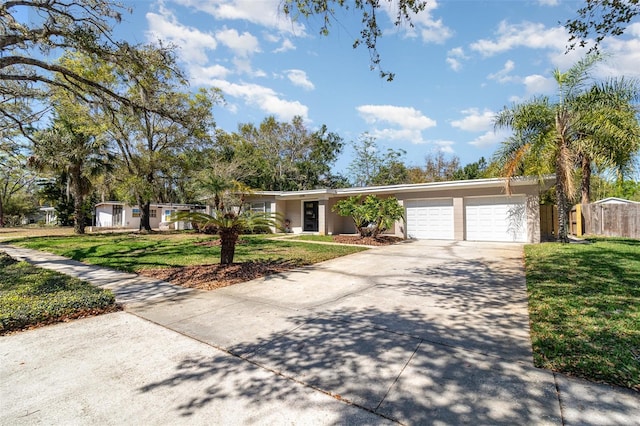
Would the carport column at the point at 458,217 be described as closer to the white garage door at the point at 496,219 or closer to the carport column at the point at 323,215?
the white garage door at the point at 496,219

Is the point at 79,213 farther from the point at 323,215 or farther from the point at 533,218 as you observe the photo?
the point at 533,218

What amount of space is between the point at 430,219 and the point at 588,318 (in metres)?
11.3

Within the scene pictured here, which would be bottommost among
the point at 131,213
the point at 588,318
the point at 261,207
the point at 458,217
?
the point at 588,318

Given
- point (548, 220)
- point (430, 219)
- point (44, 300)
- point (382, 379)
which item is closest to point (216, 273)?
point (44, 300)

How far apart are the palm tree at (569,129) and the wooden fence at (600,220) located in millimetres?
5684

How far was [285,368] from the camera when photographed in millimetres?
2914

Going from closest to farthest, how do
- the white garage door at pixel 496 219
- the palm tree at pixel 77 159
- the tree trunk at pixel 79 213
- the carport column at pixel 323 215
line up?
the white garage door at pixel 496 219 → the palm tree at pixel 77 159 → the carport column at pixel 323 215 → the tree trunk at pixel 79 213

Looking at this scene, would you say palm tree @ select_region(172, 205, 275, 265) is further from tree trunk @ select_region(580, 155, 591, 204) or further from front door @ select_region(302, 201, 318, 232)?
tree trunk @ select_region(580, 155, 591, 204)

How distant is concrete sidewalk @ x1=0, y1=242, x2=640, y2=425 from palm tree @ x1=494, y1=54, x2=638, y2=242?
7.50 m

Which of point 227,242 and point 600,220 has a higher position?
point 600,220

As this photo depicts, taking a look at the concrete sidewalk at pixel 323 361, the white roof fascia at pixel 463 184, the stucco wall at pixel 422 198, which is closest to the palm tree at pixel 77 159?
the stucco wall at pixel 422 198

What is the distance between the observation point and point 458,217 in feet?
46.1

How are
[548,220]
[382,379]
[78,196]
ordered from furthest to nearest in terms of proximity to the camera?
1. [78,196]
2. [548,220]
3. [382,379]

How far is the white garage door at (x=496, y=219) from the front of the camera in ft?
42.3
